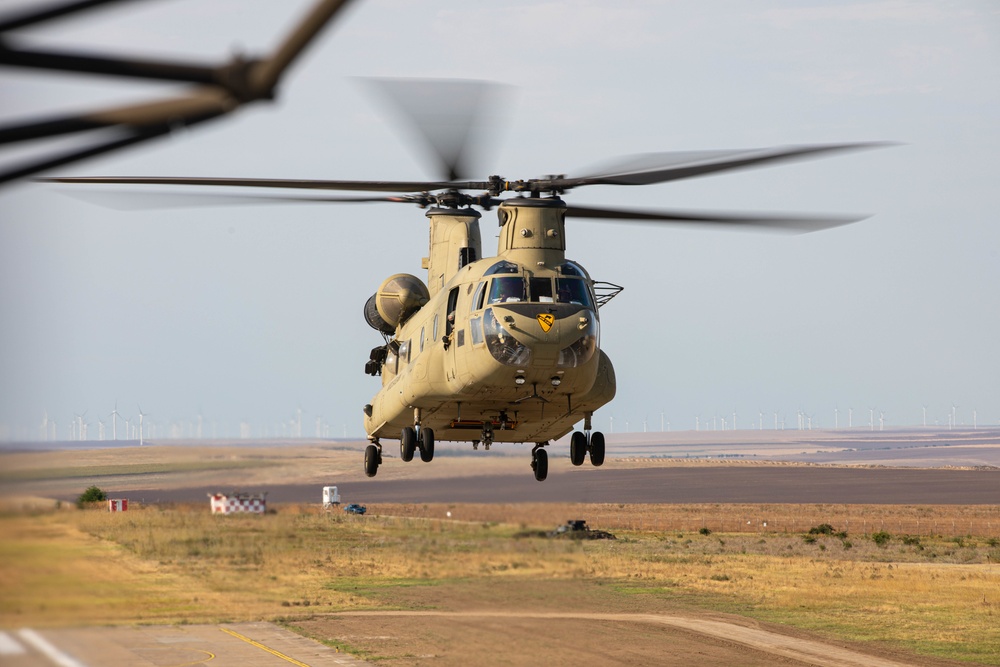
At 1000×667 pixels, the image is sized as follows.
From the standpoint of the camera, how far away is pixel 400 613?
200 feet

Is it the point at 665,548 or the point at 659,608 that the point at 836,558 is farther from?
the point at 659,608

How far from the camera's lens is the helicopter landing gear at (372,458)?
27072 mm

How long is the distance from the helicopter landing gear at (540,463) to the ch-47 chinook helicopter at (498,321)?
27 millimetres

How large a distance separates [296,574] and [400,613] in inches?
1675

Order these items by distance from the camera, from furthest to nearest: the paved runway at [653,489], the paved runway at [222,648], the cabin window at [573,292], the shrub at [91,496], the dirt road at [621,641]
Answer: the dirt road at [621,641] → the paved runway at [222,648] → the cabin window at [573,292] → the paved runway at [653,489] → the shrub at [91,496]

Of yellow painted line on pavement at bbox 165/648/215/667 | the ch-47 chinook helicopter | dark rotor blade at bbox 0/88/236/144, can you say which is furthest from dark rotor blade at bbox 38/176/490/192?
yellow painted line on pavement at bbox 165/648/215/667

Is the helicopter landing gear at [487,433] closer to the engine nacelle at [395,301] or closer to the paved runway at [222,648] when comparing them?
the engine nacelle at [395,301]

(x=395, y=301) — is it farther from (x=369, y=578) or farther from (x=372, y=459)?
(x=369, y=578)

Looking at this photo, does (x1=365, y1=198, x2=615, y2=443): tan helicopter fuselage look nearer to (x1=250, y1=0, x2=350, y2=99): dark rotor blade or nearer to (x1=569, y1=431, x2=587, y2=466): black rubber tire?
Result: (x1=569, y1=431, x2=587, y2=466): black rubber tire

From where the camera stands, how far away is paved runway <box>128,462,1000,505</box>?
71.3 ft

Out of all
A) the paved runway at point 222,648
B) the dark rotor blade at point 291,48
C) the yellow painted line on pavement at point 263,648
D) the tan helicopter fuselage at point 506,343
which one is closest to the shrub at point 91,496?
the tan helicopter fuselage at point 506,343

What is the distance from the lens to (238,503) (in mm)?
20156

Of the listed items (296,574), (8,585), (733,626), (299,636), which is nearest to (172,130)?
(8,585)

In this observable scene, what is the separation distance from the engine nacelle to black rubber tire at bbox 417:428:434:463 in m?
3.27
